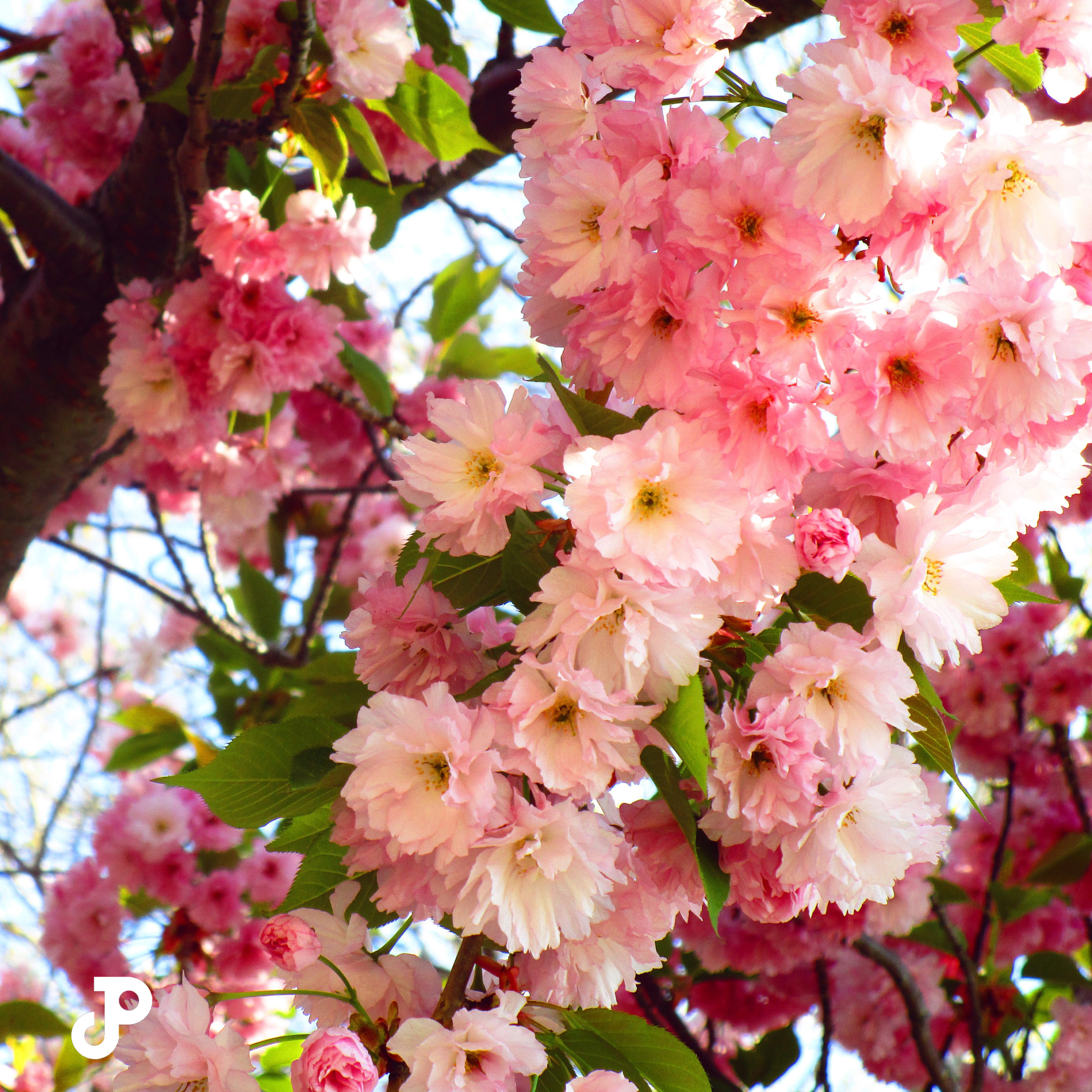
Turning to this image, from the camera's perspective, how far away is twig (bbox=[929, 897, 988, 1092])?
5.62 ft

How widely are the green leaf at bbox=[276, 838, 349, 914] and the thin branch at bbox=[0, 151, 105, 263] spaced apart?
1.39 metres

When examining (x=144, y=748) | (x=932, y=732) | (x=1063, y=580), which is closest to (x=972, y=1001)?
(x=1063, y=580)

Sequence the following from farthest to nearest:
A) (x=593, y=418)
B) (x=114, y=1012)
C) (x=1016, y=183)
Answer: (x=114, y=1012) → (x=593, y=418) → (x=1016, y=183)

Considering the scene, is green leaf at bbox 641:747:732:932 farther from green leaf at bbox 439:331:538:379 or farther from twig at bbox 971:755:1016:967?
green leaf at bbox 439:331:538:379

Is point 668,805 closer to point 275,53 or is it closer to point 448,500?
point 448,500

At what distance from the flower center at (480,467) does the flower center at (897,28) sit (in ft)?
1.33

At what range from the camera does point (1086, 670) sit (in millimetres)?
2275

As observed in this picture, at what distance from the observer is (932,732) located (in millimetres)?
744

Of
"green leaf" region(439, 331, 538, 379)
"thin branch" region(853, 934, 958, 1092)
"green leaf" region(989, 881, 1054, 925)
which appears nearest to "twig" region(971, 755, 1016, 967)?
"green leaf" region(989, 881, 1054, 925)

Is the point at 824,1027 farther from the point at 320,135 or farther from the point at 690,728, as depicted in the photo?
the point at 320,135

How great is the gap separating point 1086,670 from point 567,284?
6.59 ft

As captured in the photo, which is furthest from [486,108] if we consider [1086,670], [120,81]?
[1086,670]

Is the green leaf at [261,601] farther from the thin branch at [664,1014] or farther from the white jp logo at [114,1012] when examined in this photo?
the white jp logo at [114,1012]

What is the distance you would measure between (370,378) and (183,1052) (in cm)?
162
